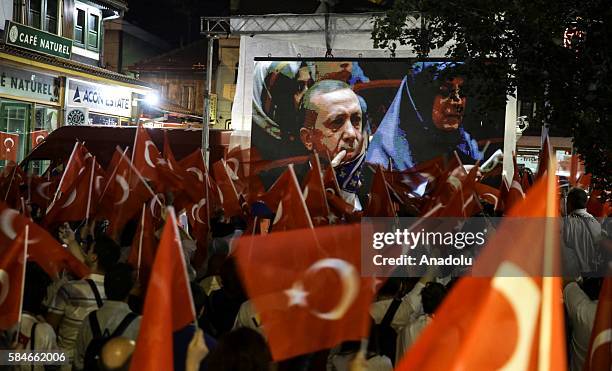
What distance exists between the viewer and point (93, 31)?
25.7m

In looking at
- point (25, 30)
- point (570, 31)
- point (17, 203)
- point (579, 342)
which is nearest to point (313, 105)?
point (25, 30)

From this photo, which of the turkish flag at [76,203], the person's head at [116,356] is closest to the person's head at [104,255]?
the person's head at [116,356]

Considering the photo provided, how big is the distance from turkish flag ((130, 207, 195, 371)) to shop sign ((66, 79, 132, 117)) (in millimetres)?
20890

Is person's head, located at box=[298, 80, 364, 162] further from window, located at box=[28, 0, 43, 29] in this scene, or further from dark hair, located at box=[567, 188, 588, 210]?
window, located at box=[28, 0, 43, 29]

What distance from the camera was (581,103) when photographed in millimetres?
6109

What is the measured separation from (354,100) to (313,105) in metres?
0.89

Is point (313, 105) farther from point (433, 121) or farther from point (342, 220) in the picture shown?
point (342, 220)

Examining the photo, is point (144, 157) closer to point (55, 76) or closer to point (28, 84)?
point (28, 84)

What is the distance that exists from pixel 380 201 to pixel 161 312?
5466 millimetres

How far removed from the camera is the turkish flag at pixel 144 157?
9531 mm

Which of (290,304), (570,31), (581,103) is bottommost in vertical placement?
(290,304)

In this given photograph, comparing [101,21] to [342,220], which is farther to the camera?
[101,21]

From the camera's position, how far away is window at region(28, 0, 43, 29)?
21984 millimetres

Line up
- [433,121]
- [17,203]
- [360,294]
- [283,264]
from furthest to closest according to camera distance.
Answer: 1. [433,121]
2. [17,203]
3. [283,264]
4. [360,294]
